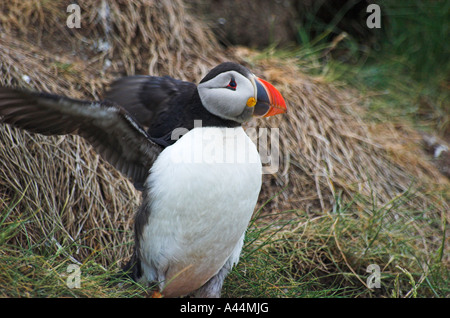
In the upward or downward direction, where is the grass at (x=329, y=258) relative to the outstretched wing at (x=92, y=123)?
downward

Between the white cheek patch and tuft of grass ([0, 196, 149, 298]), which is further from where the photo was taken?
the white cheek patch

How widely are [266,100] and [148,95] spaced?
100cm

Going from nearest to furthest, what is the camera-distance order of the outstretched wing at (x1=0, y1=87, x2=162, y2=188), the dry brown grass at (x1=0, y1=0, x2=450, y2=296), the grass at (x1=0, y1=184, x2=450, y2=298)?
1. the outstretched wing at (x1=0, y1=87, x2=162, y2=188)
2. the grass at (x1=0, y1=184, x2=450, y2=298)
3. the dry brown grass at (x1=0, y1=0, x2=450, y2=296)

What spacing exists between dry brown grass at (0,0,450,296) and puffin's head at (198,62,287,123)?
1.25 m

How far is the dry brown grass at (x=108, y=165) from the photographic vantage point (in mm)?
3891

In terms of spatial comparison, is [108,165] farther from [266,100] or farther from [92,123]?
[266,100]

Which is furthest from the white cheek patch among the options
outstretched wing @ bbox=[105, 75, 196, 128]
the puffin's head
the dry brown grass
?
the dry brown grass

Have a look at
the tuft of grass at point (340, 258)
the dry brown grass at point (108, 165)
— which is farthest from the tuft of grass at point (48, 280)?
the tuft of grass at point (340, 258)

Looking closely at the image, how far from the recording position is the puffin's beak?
3.05 meters

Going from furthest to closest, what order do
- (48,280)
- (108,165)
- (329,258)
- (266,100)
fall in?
1. (108,165)
2. (329,258)
3. (266,100)
4. (48,280)

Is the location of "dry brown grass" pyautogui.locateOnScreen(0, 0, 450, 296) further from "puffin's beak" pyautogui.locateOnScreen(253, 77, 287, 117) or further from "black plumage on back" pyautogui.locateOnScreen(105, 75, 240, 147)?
"puffin's beak" pyautogui.locateOnScreen(253, 77, 287, 117)

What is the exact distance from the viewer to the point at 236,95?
2996 mm

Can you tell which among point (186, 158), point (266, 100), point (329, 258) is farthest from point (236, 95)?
point (329, 258)

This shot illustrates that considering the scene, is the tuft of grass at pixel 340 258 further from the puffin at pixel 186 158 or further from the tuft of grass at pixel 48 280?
the tuft of grass at pixel 48 280
